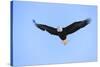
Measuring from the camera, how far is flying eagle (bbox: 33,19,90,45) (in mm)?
2061

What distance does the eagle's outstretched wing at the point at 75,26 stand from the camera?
7.01ft

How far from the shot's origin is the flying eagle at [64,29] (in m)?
2.06

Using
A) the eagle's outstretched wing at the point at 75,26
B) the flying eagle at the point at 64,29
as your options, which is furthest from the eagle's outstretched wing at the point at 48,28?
the eagle's outstretched wing at the point at 75,26

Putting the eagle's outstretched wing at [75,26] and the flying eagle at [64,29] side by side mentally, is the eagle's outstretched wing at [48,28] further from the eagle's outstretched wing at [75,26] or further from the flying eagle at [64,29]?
the eagle's outstretched wing at [75,26]

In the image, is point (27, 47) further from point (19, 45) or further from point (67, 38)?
point (67, 38)

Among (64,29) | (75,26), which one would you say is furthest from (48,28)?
(75,26)

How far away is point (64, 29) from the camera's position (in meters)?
2.12

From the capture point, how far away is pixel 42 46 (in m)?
2.04

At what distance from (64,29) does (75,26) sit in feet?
0.48

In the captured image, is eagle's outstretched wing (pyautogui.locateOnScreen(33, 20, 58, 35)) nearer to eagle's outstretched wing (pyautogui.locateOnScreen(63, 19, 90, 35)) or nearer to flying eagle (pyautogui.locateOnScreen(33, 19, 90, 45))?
flying eagle (pyautogui.locateOnScreen(33, 19, 90, 45))

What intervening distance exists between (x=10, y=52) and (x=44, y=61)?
0.38m

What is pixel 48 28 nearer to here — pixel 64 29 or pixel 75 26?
pixel 64 29

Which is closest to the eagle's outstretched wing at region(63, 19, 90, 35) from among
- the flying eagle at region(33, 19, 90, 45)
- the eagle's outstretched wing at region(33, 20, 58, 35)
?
the flying eagle at region(33, 19, 90, 45)
